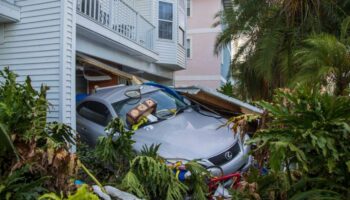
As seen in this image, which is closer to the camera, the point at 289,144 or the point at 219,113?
the point at 289,144

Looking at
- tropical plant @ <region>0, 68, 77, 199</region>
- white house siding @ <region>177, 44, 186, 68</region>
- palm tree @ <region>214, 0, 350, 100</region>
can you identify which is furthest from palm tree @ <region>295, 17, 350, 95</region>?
white house siding @ <region>177, 44, 186, 68</region>

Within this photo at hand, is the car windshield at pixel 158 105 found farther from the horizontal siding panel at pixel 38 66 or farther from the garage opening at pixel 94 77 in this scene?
the garage opening at pixel 94 77

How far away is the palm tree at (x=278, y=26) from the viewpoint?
387 inches

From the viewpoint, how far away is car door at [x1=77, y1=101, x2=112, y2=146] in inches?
283

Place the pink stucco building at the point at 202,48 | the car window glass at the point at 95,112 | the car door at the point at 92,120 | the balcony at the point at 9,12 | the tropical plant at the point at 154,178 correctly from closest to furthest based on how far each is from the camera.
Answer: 1. the tropical plant at the point at 154,178
2. the balcony at the point at 9,12
3. the car door at the point at 92,120
4. the car window glass at the point at 95,112
5. the pink stucco building at the point at 202,48

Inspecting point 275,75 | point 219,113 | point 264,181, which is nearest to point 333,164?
point 264,181

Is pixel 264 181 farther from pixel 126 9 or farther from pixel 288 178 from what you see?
pixel 126 9

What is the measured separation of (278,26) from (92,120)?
6.03 meters

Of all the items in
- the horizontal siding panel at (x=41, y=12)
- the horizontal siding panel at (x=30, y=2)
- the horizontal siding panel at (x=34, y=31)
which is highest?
the horizontal siding panel at (x=30, y=2)

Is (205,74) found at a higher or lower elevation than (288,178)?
higher

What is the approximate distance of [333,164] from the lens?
10.7 ft

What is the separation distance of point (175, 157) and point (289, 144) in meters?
2.65

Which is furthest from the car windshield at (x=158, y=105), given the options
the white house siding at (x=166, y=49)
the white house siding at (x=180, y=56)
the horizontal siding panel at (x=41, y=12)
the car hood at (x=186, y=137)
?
the white house siding at (x=180, y=56)

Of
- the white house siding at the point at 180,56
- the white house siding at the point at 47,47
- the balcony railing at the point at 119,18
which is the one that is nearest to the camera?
the white house siding at the point at 47,47
